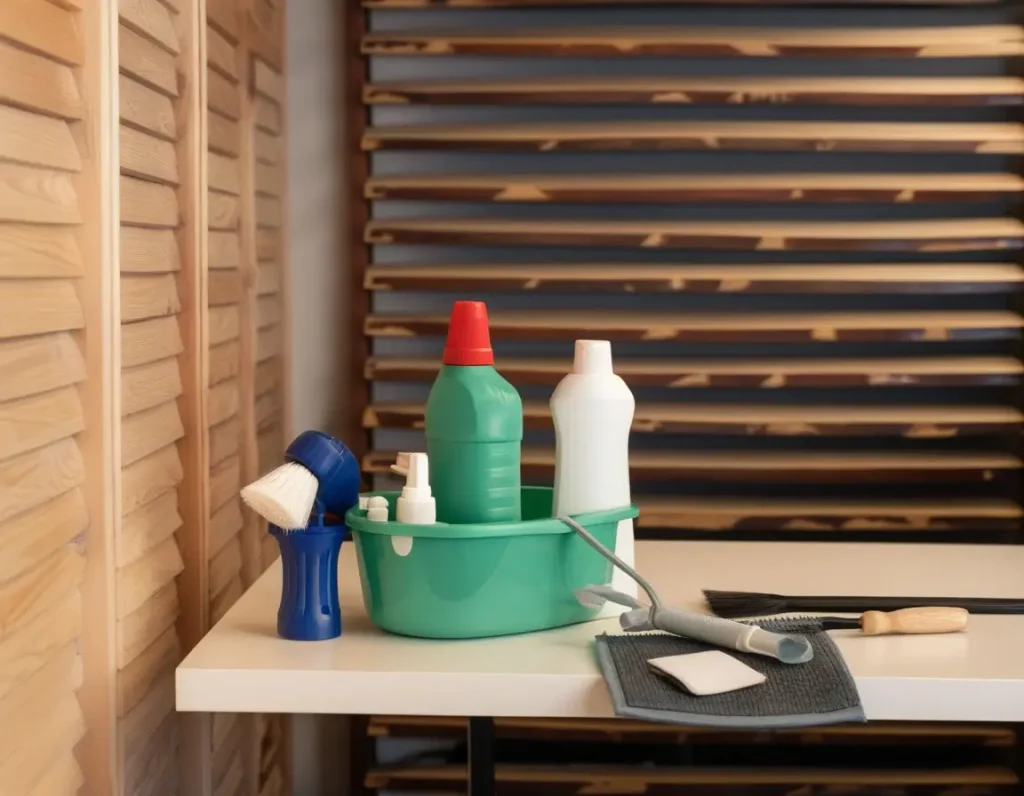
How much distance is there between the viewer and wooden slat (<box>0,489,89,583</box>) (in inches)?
46.3

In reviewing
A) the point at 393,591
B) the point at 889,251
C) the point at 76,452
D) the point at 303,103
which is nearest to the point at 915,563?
the point at 889,251

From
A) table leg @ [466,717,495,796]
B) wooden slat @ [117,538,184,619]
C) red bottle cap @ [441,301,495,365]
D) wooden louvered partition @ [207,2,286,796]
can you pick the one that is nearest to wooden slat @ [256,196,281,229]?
wooden louvered partition @ [207,2,286,796]

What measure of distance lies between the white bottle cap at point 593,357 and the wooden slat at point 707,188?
83 cm

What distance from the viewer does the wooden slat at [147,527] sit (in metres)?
1.48

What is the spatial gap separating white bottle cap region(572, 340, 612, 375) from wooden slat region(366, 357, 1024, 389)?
2.54 feet

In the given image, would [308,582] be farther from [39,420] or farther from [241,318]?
[241,318]

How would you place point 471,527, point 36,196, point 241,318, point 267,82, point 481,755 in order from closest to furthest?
point 36,196 → point 471,527 → point 481,755 → point 241,318 → point 267,82

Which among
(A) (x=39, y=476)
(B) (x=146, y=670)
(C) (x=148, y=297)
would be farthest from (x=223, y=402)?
(A) (x=39, y=476)

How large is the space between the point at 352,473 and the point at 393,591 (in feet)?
0.50

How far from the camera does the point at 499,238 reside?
92.9 inches

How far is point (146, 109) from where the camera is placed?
1.56 m

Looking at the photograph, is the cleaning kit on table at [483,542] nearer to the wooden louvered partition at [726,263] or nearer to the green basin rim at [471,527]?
the green basin rim at [471,527]

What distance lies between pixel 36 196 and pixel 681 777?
64.8 inches

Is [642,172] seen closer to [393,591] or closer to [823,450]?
[823,450]
